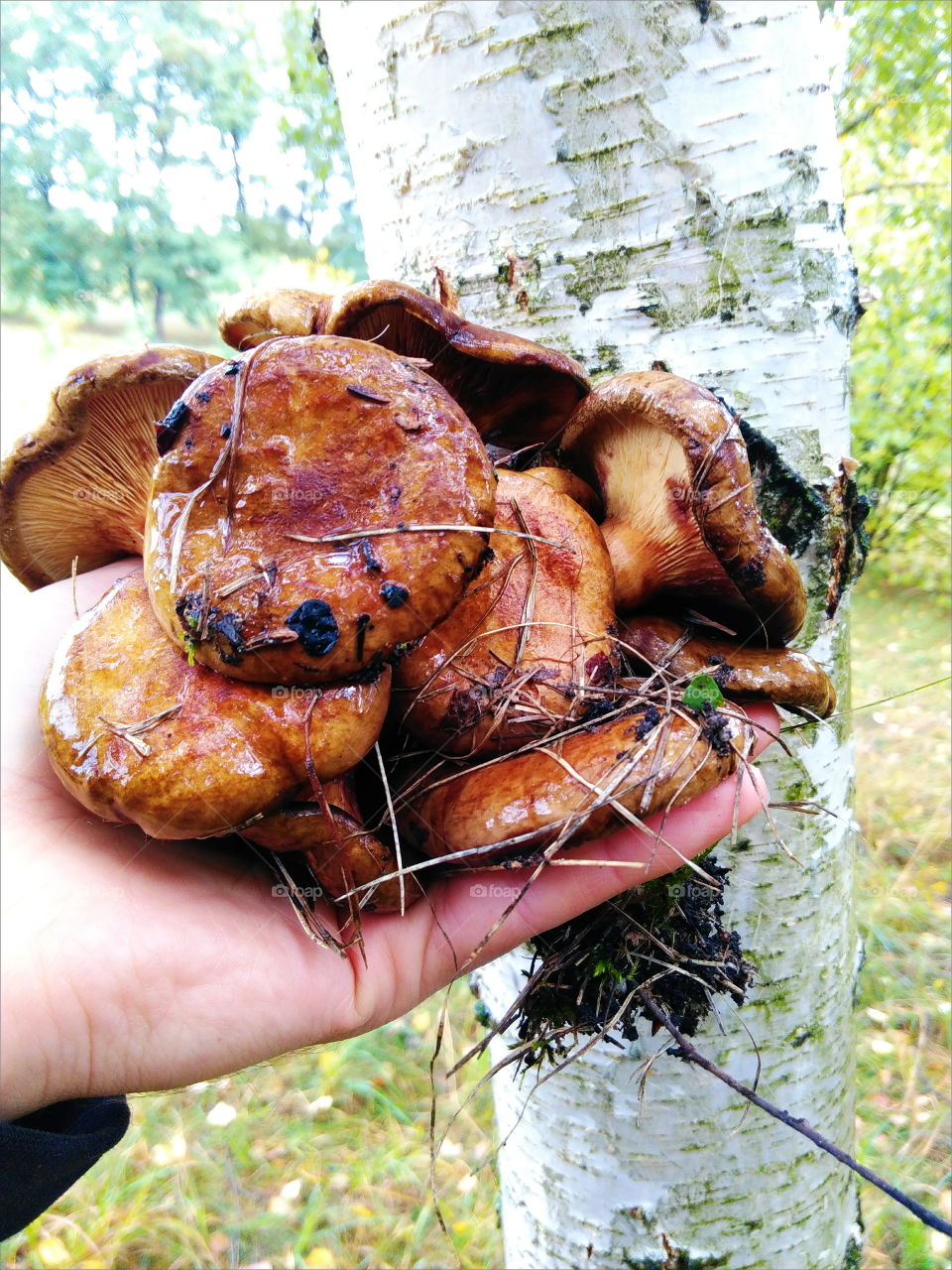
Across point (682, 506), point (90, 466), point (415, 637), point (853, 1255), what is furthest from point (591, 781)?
point (853, 1255)

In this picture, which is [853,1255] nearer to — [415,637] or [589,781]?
[589,781]

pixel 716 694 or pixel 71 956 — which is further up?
pixel 716 694

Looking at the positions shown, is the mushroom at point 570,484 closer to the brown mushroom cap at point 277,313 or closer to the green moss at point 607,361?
the green moss at point 607,361

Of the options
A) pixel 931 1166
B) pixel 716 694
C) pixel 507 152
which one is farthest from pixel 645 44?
pixel 931 1166

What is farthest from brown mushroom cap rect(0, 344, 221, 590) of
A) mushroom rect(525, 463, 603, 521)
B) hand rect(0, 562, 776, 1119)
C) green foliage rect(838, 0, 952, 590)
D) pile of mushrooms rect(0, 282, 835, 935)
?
green foliage rect(838, 0, 952, 590)

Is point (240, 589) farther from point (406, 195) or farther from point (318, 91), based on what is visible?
point (318, 91)

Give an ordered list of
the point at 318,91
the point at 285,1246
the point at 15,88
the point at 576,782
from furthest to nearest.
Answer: the point at 15,88 → the point at 318,91 → the point at 285,1246 → the point at 576,782
